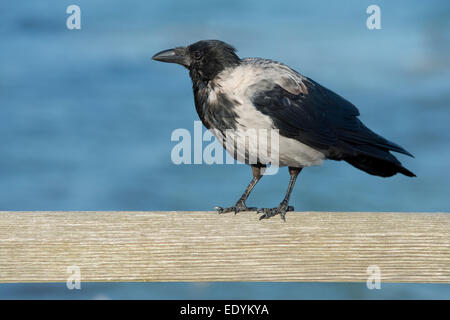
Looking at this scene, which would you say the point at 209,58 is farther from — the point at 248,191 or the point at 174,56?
the point at 248,191

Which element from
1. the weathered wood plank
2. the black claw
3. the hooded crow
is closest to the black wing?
the hooded crow

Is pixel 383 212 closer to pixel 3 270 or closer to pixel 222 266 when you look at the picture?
pixel 222 266

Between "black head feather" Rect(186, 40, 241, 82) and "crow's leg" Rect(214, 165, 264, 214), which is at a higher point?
"black head feather" Rect(186, 40, 241, 82)

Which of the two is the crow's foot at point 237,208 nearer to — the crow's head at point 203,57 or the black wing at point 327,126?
the black wing at point 327,126

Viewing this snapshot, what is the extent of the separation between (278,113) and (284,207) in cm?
52

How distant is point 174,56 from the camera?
3.61 meters

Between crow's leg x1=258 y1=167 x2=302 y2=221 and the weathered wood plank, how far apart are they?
1.00ft

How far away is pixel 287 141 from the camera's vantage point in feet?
11.2

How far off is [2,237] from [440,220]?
6.36 feet

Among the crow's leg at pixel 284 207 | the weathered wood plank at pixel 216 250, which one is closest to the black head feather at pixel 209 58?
the crow's leg at pixel 284 207

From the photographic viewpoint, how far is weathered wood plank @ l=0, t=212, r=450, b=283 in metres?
2.58

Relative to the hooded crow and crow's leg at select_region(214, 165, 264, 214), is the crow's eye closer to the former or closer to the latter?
the hooded crow

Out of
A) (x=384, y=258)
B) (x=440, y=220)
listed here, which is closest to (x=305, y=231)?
(x=384, y=258)

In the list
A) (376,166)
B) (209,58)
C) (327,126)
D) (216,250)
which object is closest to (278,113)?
(327,126)
